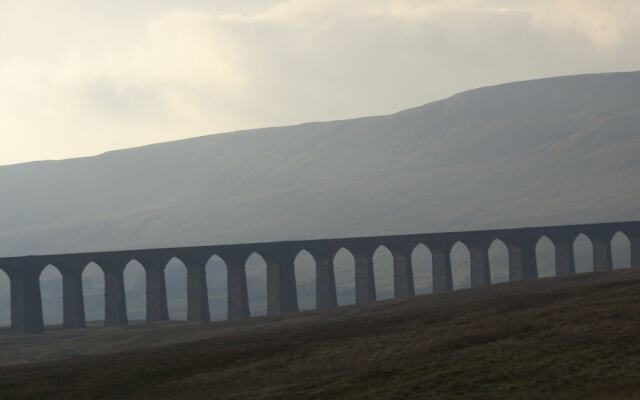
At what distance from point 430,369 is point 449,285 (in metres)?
73.2

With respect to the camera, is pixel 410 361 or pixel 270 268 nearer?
pixel 410 361

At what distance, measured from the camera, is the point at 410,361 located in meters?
43.6

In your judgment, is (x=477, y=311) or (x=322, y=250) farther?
(x=322, y=250)

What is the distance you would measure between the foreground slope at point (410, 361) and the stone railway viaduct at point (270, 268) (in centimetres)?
4006

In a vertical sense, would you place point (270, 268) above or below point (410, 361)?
above

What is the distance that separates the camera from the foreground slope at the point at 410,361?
37844mm

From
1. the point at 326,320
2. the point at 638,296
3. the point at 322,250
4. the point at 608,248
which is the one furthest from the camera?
the point at 608,248

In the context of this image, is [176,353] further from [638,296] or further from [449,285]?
[449,285]

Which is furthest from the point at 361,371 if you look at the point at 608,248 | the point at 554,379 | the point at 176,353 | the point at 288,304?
the point at 608,248

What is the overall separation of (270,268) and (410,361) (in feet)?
210

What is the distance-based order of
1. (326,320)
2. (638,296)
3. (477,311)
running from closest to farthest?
1. (638,296)
2. (477,311)
3. (326,320)

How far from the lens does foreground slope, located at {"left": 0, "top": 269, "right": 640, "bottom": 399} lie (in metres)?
37.8

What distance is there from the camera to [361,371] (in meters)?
42.8

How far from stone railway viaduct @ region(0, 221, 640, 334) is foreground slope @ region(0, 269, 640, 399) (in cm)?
4006
